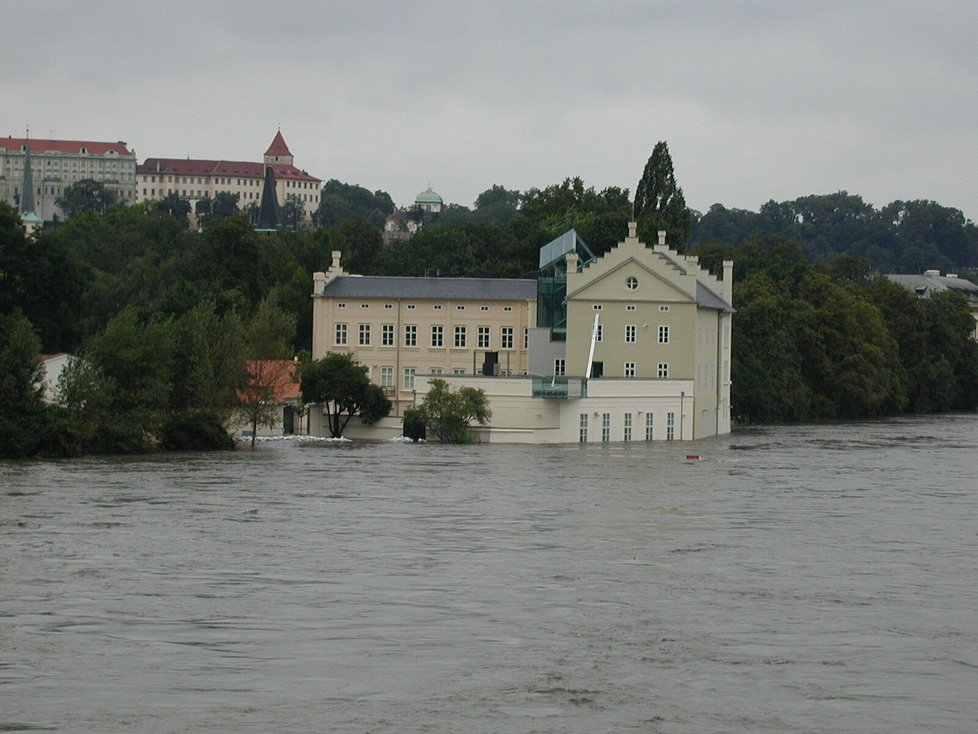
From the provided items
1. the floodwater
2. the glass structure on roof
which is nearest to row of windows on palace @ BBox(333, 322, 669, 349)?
the glass structure on roof

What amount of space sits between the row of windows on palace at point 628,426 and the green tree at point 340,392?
8.10 meters

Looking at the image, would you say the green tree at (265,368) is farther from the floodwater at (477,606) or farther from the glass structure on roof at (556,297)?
the floodwater at (477,606)

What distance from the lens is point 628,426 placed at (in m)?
69.4

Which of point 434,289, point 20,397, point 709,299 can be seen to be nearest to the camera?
point 20,397

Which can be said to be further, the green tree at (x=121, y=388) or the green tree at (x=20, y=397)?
the green tree at (x=121, y=388)

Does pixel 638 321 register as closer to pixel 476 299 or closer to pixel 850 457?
pixel 476 299

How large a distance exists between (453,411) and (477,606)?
4094 cm

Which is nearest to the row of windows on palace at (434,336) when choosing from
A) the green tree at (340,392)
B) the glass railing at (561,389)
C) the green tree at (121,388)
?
the green tree at (340,392)

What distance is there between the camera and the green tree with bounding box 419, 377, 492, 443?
216 ft

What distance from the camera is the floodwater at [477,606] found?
1903 cm

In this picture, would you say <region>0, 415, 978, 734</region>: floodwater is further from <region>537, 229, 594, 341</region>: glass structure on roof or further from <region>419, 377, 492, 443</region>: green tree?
<region>537, 229, 594, 341</region>: glass structure on roof

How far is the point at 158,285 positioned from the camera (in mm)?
97500

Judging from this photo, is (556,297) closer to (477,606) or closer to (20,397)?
(20,397)

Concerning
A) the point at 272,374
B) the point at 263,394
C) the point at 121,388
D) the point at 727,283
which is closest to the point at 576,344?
the point at 727,283
